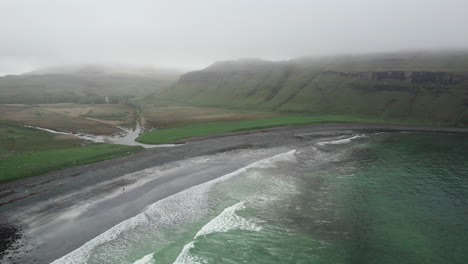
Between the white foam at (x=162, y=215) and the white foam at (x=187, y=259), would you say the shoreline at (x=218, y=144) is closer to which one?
the white foam at (x=162, y=215)

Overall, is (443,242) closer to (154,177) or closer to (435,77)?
(154,177)

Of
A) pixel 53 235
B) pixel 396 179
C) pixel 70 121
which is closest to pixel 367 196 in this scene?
pixel 396 179

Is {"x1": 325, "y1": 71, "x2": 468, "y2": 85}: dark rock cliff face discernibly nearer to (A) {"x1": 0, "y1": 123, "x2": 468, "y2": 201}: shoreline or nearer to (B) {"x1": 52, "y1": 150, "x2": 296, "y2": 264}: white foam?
(A) {"x1": 0, "y1": 123, "x2": 468, "y2": 201}: shoreline

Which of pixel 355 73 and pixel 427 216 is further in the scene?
pixel 355 73

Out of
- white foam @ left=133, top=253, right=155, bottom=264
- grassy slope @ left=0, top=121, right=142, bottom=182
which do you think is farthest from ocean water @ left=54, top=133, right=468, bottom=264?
grassy slope @ left=0, top=121, right=142, bottom=182

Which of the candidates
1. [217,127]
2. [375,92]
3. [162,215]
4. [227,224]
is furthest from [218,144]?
[375,92]

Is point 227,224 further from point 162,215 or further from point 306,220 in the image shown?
point 306,220

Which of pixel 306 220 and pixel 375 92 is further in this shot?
pixel 375 92

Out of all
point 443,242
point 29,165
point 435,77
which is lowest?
point 443,242
